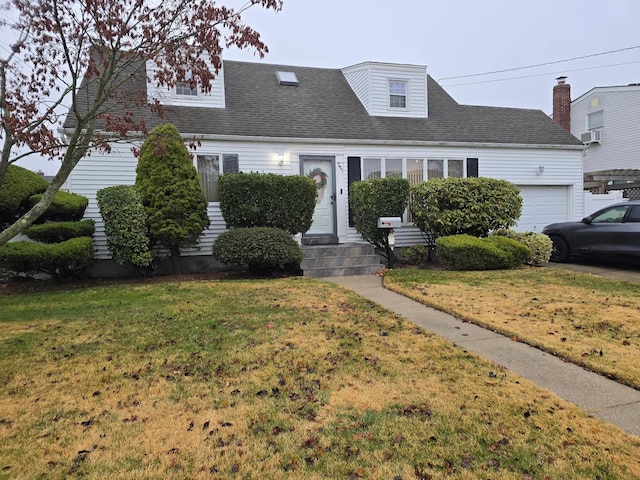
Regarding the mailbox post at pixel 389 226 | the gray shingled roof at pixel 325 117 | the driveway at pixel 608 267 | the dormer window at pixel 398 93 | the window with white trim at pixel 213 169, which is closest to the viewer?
the driveway at pixel 608 267

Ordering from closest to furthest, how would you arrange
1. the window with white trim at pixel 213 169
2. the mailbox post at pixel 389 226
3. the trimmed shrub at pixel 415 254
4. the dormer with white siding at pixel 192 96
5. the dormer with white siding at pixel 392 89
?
the mailbox post at pixel 389 226
the window with white trim at pixel 213 169
the trimmed shrub at pixel 415 254
the dormer with white siding at pixel 192 96
the dormer with white siding at pixel 392 89

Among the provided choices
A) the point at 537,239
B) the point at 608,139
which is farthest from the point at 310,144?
the point at 608,139

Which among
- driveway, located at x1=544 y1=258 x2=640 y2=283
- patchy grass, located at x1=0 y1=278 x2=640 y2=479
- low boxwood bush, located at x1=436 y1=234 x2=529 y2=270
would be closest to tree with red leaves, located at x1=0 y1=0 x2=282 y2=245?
patchy grass, located at x1=0 y1=278 x2=640 y2=479

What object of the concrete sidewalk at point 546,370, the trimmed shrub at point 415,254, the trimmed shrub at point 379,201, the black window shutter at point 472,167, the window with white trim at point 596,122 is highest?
the window with white trim at point 596,122

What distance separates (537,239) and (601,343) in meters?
6.22

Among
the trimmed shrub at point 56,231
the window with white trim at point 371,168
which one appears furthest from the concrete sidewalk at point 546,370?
the trimmed shrub at point 56,231

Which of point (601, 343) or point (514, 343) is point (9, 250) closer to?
point (514, 343)

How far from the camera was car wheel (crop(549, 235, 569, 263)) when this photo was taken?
10273 mm

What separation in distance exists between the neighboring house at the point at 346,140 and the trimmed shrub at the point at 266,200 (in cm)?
147

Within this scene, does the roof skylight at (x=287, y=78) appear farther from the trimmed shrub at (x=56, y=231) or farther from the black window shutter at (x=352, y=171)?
the trimmed shrub at (x=56, y=231)

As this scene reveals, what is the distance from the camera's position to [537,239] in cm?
996

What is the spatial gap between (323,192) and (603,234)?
6.67 meters

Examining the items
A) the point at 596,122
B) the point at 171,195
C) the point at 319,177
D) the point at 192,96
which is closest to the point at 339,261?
the point at 319,177

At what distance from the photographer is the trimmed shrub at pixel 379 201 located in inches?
376
